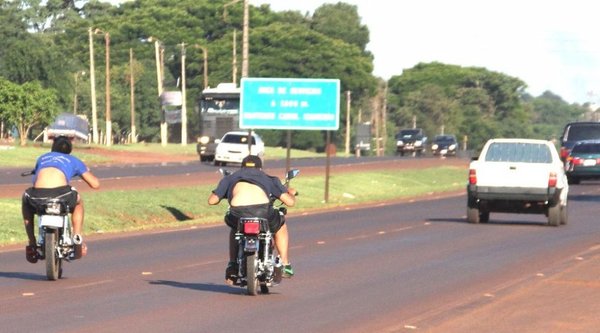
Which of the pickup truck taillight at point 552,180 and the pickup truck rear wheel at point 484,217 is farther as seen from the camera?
the pickup truck rear wheel at point 484,217

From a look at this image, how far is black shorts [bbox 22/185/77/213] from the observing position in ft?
57.9

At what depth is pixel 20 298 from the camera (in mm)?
16141

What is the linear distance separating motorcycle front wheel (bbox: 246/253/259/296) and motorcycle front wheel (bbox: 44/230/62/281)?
7.73ft

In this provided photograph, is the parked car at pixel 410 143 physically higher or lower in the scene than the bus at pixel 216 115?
lower

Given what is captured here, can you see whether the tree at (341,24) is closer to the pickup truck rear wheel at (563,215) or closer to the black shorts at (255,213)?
the pickup truck rear wheel at (563,215)

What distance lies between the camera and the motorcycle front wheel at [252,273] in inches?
634

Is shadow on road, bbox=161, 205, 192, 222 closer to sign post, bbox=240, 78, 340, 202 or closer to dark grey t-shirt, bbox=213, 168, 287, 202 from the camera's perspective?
sign post, bbox=240, 78, 340, 202

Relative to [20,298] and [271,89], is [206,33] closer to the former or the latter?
[271,89]

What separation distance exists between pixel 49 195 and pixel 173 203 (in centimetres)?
2225

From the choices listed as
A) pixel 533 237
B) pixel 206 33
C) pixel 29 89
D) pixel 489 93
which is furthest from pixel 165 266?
pixel 489 93

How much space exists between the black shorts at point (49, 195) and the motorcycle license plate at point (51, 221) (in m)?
0.22

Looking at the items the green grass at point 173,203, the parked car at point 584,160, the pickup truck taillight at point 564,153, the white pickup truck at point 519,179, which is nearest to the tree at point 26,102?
the green grass at point 173,203

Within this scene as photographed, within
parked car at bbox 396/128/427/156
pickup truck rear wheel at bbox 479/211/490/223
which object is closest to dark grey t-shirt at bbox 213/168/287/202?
pickup truck rear wheel at bbox 479/211/490/223

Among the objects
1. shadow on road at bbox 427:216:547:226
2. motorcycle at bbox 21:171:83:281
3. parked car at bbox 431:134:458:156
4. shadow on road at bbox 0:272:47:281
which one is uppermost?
motorcycle at bbox 21:171:83:281
